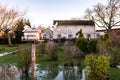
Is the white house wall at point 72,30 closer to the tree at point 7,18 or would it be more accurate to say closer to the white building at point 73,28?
the white building at point 73,28

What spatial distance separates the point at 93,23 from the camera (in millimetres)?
58219

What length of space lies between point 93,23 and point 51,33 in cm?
969

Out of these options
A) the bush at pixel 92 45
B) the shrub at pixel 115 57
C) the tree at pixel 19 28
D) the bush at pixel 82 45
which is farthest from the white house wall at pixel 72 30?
the shrub at pixel 115 57

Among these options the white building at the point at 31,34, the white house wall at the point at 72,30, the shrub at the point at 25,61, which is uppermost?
the white house wall at the point at 72,30

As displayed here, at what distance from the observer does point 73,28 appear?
58.5 metres

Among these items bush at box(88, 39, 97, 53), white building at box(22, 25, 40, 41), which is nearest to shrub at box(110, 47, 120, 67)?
white building at box(22, 25, 40, 41)

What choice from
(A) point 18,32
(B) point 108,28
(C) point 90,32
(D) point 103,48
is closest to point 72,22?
(C) point 90,32

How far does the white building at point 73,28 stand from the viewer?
58.4 metres

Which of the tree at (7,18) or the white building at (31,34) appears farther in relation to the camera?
the tree at (7,18)

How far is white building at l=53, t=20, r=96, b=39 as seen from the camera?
5844 centimetres

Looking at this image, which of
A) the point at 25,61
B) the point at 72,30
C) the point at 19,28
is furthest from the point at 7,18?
the point at 25,61

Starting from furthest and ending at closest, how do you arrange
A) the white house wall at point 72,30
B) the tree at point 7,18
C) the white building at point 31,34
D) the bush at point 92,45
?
1. the white house wall at point 72,30
2. the tree at point 7,18
3. the bush at point 92,45
4. the white building at point 31,34

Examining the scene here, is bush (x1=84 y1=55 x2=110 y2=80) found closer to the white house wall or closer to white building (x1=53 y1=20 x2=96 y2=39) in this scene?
white building (x1=53 y1=20 x2=96 y2=39)

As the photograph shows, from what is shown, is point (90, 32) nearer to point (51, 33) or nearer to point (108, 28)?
point (108, 28)
